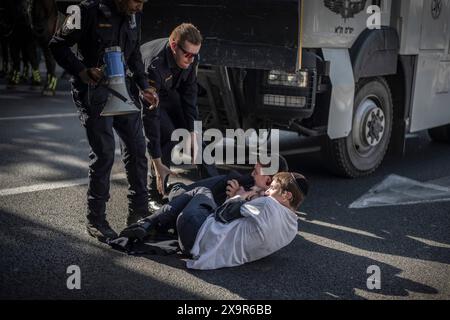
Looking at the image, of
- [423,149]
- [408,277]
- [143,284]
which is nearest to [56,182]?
[143,284]

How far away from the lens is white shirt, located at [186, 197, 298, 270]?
378 cm

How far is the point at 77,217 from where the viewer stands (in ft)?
15.2

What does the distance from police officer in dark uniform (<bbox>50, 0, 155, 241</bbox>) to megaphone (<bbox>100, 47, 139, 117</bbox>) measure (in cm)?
6

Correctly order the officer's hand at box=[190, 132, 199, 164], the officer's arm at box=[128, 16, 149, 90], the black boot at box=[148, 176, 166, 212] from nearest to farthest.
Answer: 1. the officer's arm at box=[128, 16, 149, 90]
2. the officer's hand at box=[190, 132, 199, 164]
3. the black boot at box=[148, 176, 166, 212]

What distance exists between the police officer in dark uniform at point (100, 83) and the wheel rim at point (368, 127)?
245 centimetres

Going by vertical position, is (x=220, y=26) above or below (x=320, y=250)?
above

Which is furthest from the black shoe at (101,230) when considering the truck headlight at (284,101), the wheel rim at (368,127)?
the wheel rim at (368,127)

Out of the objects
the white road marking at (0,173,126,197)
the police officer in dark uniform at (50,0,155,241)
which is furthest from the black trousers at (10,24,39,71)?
the police officer in dark uniform at (50,0,155,241)

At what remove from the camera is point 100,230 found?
13.8 feet

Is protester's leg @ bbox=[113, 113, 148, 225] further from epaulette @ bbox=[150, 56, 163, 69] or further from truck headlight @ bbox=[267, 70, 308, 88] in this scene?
truck headlight @ bbox=[267, 70, 308, 88]

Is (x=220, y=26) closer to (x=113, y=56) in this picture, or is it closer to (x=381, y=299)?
(x=113, y=56)

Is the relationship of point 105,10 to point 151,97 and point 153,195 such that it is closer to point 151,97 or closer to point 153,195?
point 151,97

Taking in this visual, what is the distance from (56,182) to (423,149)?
4.71 meters

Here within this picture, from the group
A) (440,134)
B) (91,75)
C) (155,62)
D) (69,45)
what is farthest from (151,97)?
(440,134)
